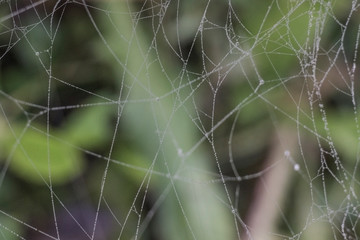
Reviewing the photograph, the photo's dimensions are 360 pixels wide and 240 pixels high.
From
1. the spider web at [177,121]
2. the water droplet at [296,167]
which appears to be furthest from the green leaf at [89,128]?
the water droplet at [296,167]

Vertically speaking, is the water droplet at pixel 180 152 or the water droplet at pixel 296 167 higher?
the water droplet at pixel 180 152

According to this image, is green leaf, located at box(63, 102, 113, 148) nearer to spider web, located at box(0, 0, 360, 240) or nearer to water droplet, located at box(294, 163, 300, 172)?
spider web, located at box(0, 0, 360, 240)

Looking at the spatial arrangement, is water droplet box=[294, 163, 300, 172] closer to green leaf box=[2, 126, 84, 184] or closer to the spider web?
the spider web

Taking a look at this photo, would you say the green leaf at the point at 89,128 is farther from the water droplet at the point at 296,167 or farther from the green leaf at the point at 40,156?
the water droplet at the point at 296,167

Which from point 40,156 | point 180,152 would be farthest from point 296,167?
point 40,156

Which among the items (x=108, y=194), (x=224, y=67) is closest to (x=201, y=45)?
(x=224, y=67)

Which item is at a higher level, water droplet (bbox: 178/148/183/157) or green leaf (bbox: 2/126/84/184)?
water droplet (bbox: 178/148/183/157)

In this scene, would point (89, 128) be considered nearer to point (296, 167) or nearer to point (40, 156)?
point (40, 156)

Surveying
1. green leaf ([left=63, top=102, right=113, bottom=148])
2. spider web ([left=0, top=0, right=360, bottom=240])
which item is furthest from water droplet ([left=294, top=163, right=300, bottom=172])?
green leaf ([left=63, top=102, right=113, bottom=148])

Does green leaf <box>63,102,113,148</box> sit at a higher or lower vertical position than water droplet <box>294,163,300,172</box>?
higher
